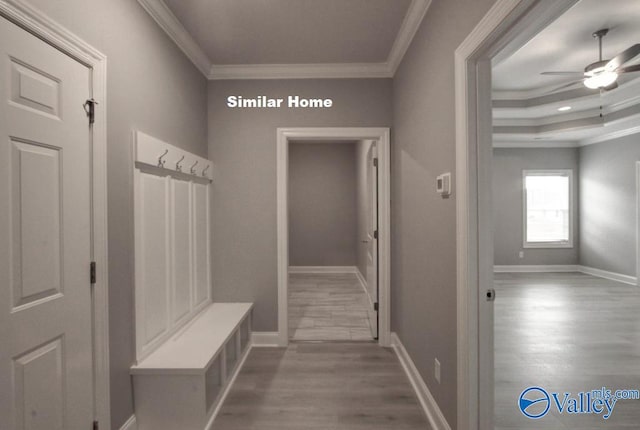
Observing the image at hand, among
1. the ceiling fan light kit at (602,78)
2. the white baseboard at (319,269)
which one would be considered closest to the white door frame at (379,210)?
the ceiling fan light kit at (602,78)

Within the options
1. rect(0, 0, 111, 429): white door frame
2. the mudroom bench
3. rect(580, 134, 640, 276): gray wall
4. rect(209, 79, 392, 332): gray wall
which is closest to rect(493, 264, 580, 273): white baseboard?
rect(580, 134, 640, 276): gray wall

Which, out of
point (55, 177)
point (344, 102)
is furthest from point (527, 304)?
point (55, 177)

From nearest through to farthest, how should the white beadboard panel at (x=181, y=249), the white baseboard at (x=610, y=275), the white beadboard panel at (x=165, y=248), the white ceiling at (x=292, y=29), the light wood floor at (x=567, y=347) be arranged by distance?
the white beadboard panel at (x=165, y=248), the light wood floor at (x=567, y=347), the white ceiling at (x=292, y=29), the white beadboard panel at (x=181, y=249), the white baseboard at (x=610, y=275)

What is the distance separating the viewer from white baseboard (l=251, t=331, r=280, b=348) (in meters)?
3.46

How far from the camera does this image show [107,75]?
184cm

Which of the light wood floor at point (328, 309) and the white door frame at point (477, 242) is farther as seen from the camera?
the light wood floor at point (328, 309)

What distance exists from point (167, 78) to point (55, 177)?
4.51 ft

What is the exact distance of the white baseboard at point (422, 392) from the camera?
2074 millimetres

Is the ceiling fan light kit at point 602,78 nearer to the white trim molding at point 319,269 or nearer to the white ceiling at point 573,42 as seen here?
the white ceiling at point 573,42

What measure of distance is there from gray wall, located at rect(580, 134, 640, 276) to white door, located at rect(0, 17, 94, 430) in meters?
7.84

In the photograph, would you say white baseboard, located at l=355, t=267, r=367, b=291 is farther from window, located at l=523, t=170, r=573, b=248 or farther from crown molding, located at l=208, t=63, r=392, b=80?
window, located at l=523, t=170, r=573, b=248

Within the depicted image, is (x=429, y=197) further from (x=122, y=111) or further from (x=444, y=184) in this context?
(x=122, y=111)

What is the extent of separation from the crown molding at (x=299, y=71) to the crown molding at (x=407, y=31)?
18cm

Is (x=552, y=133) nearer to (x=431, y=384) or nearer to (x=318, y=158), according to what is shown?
(x=318, y=158)
